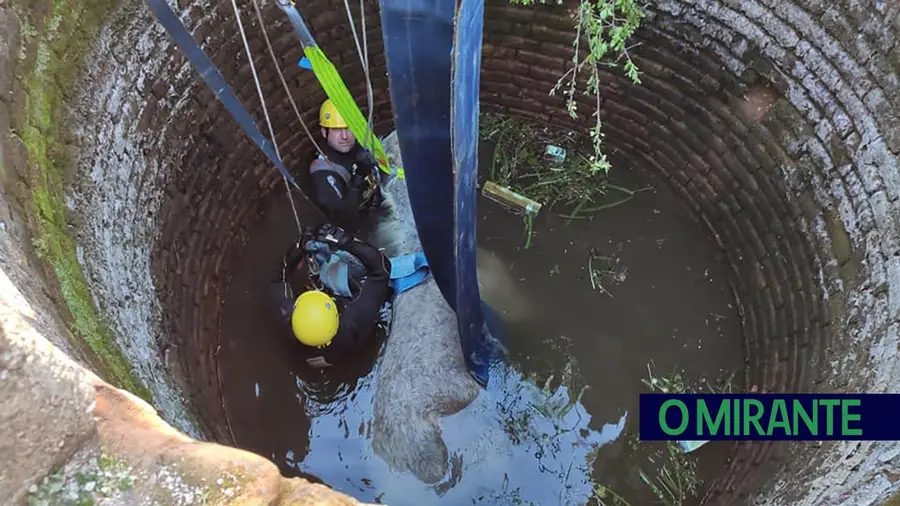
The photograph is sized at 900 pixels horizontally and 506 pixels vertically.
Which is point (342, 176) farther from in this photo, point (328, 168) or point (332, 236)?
point (332, 236)

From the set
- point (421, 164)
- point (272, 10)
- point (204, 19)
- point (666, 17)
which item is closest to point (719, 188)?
point (666, 17)

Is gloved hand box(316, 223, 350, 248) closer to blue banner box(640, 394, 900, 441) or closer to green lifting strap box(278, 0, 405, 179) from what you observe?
green lifting strap box(278, 0, 405, 179)

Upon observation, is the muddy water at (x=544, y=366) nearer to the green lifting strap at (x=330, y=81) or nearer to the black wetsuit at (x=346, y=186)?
the black wetsuit at (x=346, y=186)

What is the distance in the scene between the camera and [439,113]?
1.90m

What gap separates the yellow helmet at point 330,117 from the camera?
362cm

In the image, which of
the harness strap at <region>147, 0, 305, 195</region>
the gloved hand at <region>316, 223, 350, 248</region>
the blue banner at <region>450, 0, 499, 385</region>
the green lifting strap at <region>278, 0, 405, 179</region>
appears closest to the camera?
the blue banner at <region>450, 0, 499, 385</region>

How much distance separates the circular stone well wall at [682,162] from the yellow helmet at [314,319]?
0.46 metres

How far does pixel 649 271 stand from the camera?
12.4ft

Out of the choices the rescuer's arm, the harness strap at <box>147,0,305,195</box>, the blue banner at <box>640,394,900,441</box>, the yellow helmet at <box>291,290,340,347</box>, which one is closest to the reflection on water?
the blue banner at <box>640,394,900,441</box>

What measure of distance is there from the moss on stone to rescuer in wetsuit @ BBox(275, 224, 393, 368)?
1114mm

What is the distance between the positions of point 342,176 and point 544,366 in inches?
58.5

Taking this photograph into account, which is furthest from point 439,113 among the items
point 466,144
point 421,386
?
point 421,386

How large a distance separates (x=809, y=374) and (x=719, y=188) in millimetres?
1165

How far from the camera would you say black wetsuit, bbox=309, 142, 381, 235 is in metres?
3.59
